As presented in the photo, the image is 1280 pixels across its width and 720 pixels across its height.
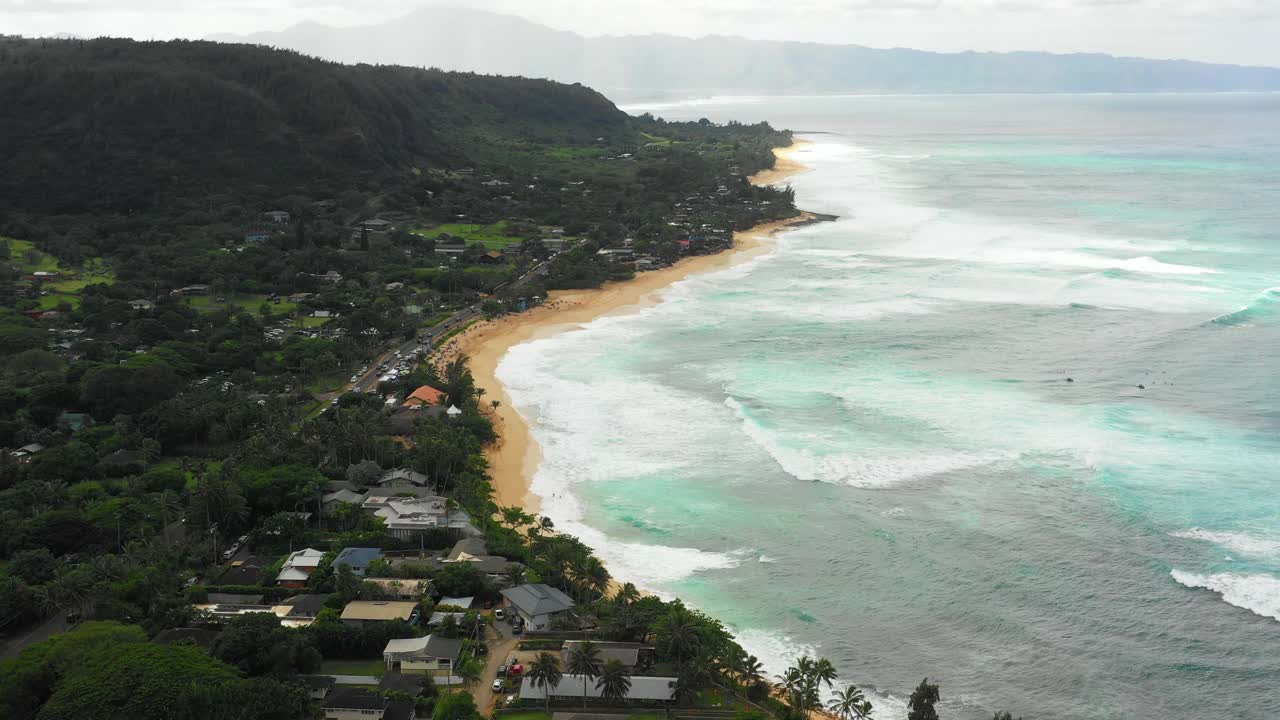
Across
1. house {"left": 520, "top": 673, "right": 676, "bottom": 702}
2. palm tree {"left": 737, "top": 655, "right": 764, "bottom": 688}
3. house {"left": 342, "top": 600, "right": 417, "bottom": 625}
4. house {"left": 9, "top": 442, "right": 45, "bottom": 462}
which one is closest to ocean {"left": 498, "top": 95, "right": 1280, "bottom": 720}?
palm tree {"left": 737, "top": 655, "right": 764, "bottom": 688}

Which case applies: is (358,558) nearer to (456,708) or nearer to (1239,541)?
(456,708)

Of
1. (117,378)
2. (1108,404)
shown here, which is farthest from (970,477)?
(117,378)

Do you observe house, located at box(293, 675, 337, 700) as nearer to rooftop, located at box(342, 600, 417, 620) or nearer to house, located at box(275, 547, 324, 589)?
rooftop, located at box(342, 600, 417, 620)

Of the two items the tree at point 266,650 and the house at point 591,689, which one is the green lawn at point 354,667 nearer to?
the tree at point 266,650

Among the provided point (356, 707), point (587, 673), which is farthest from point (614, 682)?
point (356, 707)

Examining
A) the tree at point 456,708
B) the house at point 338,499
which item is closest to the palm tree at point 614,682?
the tree at point 456,708

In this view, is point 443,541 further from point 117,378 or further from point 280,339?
point 280,339
